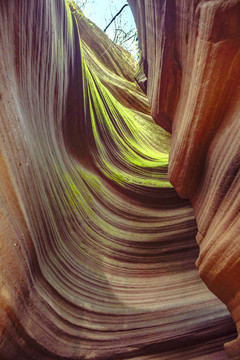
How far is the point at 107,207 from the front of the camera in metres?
3.64

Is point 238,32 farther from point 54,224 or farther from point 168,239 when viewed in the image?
point 168,239

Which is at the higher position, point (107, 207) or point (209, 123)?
point (209, 123)

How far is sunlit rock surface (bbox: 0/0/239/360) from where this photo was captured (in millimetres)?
1798

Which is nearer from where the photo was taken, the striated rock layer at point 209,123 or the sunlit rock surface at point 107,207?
the striated rock layer at point 209,123

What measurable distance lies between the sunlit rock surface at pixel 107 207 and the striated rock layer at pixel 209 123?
0.04 feet

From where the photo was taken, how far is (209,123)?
2.03 metres

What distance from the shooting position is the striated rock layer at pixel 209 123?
1684 millimetres

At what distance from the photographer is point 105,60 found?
28.4ft

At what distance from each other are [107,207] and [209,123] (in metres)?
2.06

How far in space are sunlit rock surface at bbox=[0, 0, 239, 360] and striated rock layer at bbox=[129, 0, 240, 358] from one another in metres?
0.01

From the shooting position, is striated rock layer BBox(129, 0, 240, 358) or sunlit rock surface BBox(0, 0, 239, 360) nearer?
striated rock layer BBox(129, 0, 240, 358)

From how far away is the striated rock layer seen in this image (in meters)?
1.68

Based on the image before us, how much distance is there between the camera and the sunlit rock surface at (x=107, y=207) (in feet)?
5.90

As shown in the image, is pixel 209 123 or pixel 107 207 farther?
pixel 107 207
